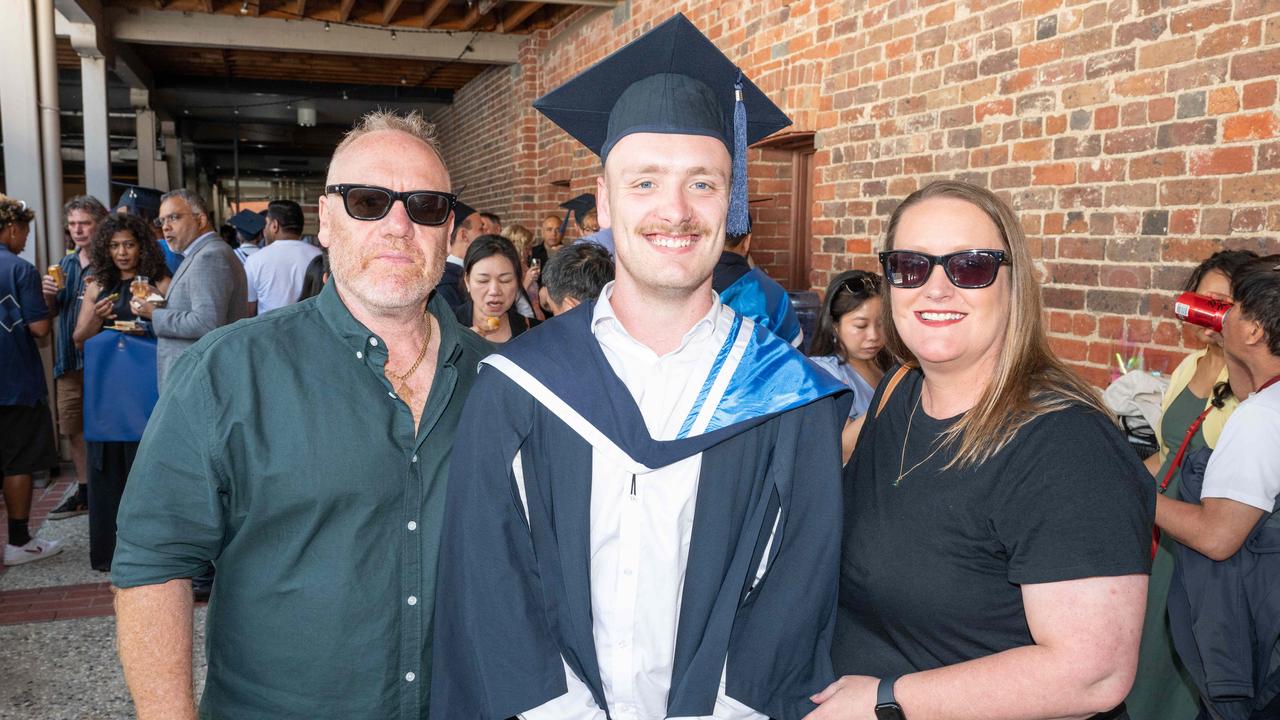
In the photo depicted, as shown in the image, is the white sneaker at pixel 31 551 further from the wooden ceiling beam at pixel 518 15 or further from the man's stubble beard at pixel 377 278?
the wooden ceiling beam at pixel 518 15

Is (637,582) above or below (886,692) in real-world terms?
above

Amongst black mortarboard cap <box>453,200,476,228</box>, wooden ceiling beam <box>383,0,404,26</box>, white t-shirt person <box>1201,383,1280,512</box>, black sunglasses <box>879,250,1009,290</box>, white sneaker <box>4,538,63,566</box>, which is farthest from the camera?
wooden ceiling beam <box>383,0,404,26</box>

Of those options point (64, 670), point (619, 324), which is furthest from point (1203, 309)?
point (64, 670)

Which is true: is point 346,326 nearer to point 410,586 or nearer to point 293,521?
point 293,521

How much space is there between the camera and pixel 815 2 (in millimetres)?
5332

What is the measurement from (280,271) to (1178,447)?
565 centimetres

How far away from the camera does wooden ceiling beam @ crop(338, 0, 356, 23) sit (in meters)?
9.74

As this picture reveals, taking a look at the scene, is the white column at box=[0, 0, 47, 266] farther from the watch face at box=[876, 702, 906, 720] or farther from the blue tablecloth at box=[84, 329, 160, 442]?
the watch face at box=[876, 702, 906, 720]

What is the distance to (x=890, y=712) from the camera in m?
1.59

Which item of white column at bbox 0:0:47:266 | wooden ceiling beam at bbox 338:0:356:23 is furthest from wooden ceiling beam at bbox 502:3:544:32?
white column at bbox 0:0:47:266

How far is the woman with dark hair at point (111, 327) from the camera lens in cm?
476

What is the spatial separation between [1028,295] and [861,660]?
0.75 metres

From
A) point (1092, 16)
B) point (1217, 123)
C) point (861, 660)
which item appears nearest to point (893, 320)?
point (861, 660)

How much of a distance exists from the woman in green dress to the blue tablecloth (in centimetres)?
450
